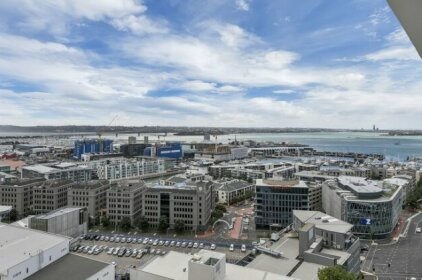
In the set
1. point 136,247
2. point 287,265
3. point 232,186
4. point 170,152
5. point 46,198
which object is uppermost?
point 170,152

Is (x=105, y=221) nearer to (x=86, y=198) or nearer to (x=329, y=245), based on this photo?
(x=86, y=198)

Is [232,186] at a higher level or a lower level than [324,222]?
lower

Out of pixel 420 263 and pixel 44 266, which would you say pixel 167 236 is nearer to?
pixel 44 266

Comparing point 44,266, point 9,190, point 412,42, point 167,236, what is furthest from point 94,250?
point 412,42

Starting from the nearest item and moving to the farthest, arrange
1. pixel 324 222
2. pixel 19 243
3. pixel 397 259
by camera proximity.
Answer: pixel 19 243
pixel 324 222
pixel 397 259

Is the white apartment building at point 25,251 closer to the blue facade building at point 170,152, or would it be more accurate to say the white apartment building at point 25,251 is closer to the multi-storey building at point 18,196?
the multi-storey building at point 18,196

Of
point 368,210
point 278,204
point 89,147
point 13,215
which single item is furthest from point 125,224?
point 89,147

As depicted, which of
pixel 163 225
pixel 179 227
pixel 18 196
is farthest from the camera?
pixel 18 196
